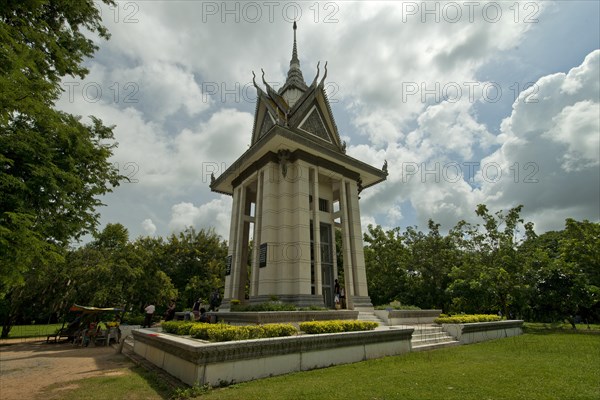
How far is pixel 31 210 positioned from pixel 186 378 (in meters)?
5.12

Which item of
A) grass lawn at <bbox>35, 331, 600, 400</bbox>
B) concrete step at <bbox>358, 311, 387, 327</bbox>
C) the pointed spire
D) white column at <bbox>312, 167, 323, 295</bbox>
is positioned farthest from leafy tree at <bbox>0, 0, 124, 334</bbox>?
the pointed spire

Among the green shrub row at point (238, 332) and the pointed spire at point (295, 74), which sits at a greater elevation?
the pointed spire at point (295, 74)

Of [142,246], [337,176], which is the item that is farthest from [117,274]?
[337,176]

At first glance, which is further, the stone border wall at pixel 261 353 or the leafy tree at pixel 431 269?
the leafy tree at pixel 431 269

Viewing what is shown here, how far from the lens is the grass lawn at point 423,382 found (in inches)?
243

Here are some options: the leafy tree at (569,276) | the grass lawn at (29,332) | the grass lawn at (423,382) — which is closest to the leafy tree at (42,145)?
the grass lawn at (423,382)

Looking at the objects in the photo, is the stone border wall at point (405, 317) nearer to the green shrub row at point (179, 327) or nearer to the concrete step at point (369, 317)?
the concrete step at point (369, 317)

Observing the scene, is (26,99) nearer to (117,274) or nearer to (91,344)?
(91,344)

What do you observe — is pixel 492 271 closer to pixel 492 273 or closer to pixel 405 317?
pixel 492 273

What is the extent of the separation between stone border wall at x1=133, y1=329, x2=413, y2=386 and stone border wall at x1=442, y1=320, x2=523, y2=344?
3984mm

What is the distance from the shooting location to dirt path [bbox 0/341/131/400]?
26.8ft

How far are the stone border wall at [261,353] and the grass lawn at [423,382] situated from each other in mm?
327

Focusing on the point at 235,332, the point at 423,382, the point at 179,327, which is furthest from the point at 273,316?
the point at 423,382

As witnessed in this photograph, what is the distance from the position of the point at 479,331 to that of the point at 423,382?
932 cm
